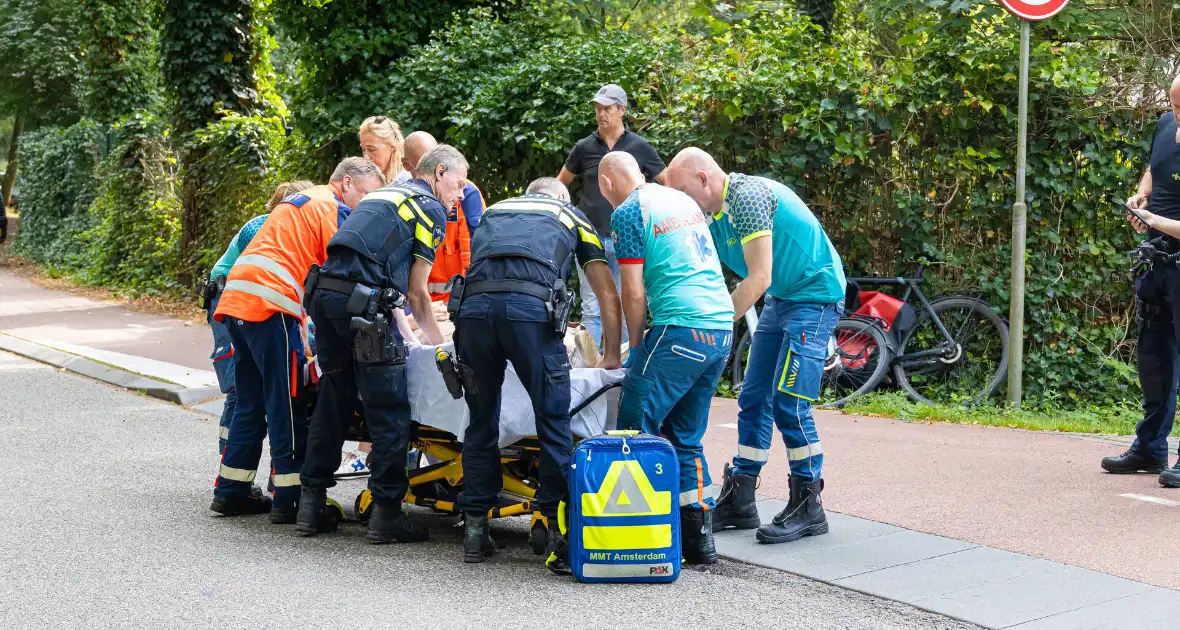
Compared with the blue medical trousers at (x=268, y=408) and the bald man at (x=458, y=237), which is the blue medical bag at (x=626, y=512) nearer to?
the blue medical trousers at (x=268, y=408)

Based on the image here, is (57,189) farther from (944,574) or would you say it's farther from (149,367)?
(944,574)

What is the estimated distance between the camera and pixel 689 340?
17.9 feet

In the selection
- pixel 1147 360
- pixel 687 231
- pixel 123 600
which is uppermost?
pixel 687 231

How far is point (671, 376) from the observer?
5473 mm

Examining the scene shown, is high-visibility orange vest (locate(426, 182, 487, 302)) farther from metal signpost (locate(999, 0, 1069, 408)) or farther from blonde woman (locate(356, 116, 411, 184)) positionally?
metal signpost (locate(999, 0, 1069, 408))

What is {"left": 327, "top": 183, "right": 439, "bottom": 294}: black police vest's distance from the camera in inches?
→ 230

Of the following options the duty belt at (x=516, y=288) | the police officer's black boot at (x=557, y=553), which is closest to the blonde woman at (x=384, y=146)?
the duty belt at (x=516, y=288)

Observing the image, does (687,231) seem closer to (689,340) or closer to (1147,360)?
(689,340)

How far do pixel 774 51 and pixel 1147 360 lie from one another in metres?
4.34

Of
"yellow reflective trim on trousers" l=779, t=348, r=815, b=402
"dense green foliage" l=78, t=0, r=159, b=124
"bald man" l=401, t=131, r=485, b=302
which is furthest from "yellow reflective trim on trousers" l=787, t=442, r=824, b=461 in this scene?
"dense green foliage" l=78, t=0, r=159, b=124

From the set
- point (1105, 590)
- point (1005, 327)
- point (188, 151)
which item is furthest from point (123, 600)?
point (188, 151)

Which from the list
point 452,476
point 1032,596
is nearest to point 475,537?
point 452,476

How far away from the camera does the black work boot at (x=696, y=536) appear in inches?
217

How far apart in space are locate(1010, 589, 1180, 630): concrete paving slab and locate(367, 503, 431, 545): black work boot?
294cm
